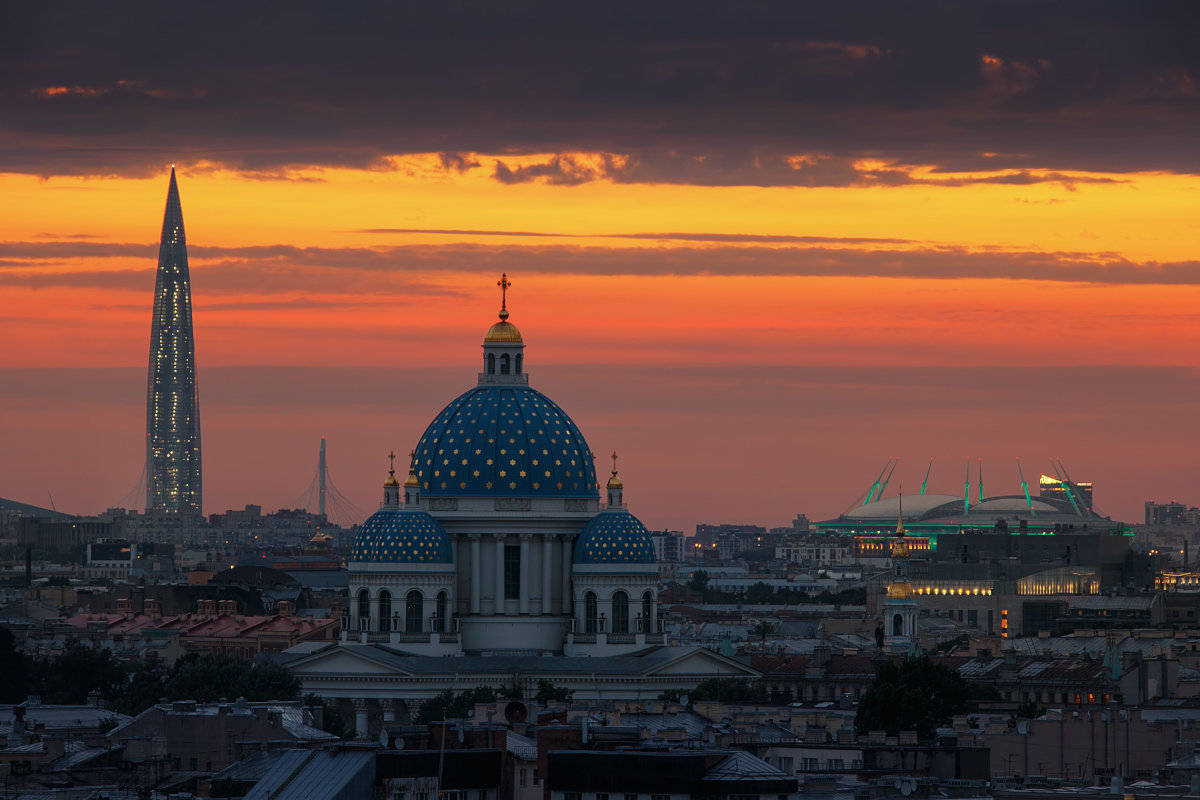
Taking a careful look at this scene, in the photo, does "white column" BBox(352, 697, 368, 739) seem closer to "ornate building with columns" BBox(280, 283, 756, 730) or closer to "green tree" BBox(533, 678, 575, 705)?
"ornate building with columns" BBox(280, 283, 756, 730)

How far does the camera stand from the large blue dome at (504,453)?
123875 millimetres

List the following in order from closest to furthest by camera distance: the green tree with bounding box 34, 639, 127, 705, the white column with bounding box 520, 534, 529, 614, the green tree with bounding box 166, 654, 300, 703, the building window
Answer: the green tree with bounding box 166, 654, 300, 703 < the green tree with bounding box 34, 639, 127, 705 < the white column with bounding box 520, 534, 529, 614 < the building window

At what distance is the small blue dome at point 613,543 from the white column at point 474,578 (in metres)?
3.20

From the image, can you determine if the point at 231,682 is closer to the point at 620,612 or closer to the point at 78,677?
the point at 78,677

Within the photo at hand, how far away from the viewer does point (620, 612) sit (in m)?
124

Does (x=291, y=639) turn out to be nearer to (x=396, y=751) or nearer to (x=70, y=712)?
(x=70, y=712)

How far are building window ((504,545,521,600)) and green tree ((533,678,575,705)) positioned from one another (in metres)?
6.62

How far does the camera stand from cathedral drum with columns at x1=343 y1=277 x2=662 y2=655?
402 feet

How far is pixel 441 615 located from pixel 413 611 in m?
0.91

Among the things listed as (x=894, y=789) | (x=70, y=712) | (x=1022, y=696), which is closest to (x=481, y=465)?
(x=1022, y=696)

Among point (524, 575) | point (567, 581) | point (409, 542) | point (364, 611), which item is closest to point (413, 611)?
point (364, 611)

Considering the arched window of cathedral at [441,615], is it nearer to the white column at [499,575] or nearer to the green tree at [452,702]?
the white column at [499,575]

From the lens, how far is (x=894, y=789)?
2447 inches

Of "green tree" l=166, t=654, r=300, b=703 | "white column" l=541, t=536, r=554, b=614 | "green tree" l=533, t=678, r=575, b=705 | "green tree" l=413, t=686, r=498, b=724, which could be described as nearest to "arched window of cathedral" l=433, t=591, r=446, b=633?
"white column" l=541, t=536, r=554, b=614
